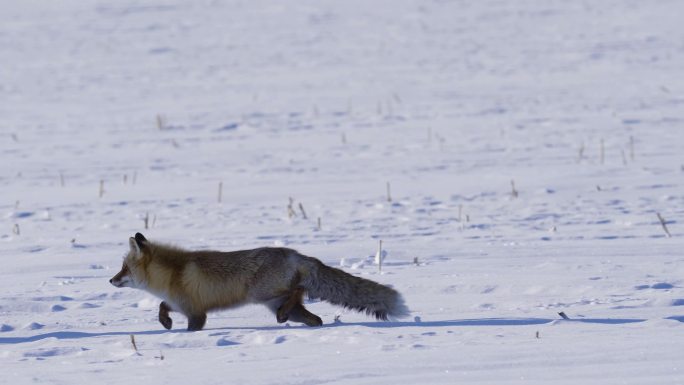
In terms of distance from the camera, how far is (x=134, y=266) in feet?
21.7

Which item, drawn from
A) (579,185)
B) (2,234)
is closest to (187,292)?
(2,234)

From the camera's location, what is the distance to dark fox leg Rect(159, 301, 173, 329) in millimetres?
6375

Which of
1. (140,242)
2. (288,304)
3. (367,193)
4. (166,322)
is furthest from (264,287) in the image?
(367,193)

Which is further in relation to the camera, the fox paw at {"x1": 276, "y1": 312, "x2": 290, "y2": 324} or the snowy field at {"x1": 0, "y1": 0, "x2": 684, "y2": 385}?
the fox paw at {"x1": 276, "y1": 312, "x2": 290, "y2": 324}

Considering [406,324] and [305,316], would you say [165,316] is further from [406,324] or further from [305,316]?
[406,324]

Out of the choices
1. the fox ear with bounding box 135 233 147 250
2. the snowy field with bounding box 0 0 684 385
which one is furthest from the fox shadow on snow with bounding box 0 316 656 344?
the fox ear with bounding box 135 233 147 250

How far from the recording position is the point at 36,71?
26203 mm

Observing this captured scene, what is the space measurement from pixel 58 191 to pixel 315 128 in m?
5.69

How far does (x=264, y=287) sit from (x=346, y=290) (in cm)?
46

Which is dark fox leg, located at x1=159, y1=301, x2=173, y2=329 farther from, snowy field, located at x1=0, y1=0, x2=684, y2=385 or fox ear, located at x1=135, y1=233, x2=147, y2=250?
fox ear, located at x1=135, y1=233, x2=147, y2=250

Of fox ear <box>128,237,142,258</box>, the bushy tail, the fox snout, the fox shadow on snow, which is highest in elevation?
fox ear <box>128,237,142,258</box>

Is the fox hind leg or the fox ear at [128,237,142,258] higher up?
the fox ear at [128,237,142,258]

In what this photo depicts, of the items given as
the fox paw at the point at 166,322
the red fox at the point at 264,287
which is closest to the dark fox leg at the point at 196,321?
the red fox at the point at 264,287

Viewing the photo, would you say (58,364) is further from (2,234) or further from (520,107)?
(520,107)
